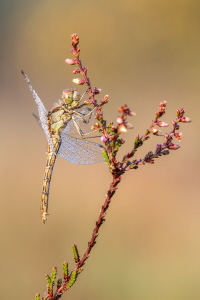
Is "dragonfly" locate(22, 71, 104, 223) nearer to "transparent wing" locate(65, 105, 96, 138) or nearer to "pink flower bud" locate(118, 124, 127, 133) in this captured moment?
"transparent wing" locate(65, 105, 96, 138)

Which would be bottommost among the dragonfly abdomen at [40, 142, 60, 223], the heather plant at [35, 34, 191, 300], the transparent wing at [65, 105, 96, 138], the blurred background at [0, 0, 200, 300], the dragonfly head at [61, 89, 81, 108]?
the heather plant at [35, 34, 191, 300]

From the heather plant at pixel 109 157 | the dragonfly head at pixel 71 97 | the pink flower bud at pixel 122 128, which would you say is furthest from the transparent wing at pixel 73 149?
the pink flower bud at pixel 122 128

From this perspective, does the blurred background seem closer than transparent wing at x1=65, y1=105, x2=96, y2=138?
No

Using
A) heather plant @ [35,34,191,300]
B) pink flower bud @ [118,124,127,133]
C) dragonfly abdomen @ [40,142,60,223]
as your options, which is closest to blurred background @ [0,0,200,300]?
dragonfly abdomen @ [40,142,60,223]

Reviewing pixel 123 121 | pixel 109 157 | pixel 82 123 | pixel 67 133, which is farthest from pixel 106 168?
pixel 123 121

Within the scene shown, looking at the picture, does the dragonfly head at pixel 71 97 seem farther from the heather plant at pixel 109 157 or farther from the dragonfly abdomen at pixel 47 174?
the heather plant at pixel 109 157

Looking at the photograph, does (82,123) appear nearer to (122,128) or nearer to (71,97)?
(71,97)

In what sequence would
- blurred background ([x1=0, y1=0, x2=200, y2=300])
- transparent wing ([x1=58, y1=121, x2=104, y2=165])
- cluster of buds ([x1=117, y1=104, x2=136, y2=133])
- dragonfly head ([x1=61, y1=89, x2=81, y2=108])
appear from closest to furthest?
1. cluster of buds ([x1=117, y1=104, x2=136, y2=133])
2. dragonfly head ([x1=61, y1=89, x2=81, y2=108])
3. transparent wing ([x1=58, y1=121, x2=104, y2=165])
4. blurred background ([x1=0, y1=0, x2=200, y2=300])

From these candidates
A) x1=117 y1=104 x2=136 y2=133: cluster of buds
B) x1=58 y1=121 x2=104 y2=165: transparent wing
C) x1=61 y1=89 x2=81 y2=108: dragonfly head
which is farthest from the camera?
x1=58 y1=121 x2=104 y2=165: transparent wing
